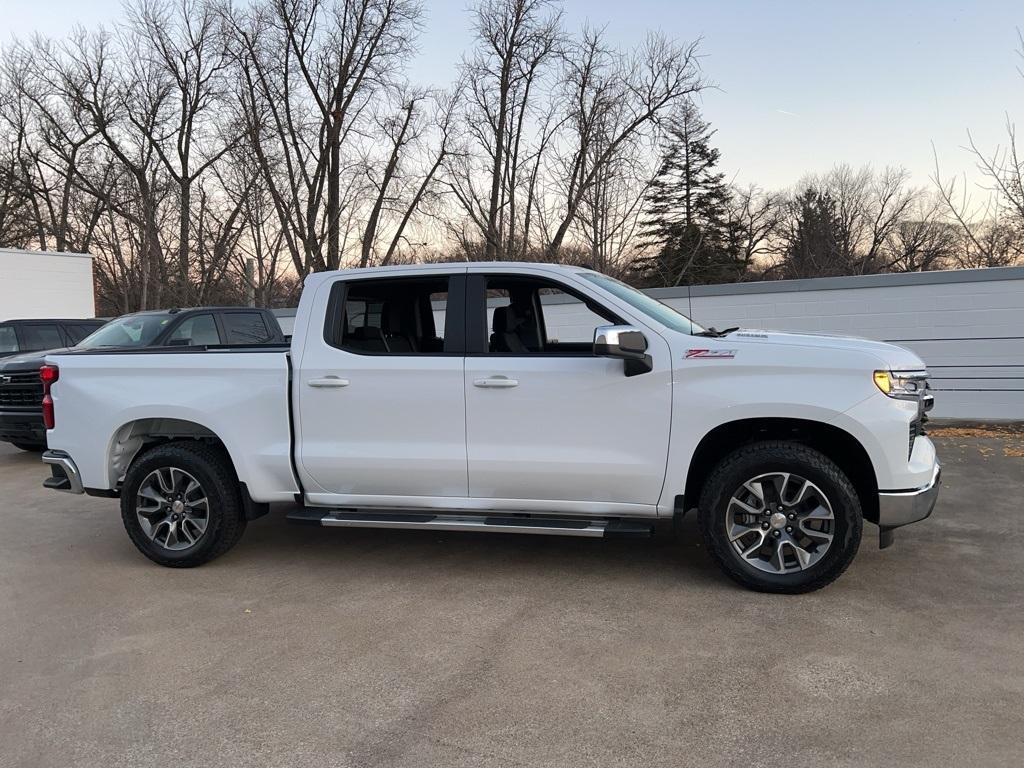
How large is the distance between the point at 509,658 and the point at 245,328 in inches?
317

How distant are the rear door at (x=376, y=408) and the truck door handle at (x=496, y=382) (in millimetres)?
134

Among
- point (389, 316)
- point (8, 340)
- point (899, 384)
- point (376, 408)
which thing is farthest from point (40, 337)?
point (899, 384)

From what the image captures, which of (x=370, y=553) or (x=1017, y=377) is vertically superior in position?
(x=1017, y=377)

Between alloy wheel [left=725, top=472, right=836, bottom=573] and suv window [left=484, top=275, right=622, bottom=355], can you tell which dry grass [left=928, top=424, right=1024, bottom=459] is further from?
suv window [left=484, top=275, right=622, bottom=355]

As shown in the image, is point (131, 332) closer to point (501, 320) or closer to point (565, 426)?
point (501, 320)

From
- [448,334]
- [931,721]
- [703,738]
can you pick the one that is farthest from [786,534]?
[448,334]

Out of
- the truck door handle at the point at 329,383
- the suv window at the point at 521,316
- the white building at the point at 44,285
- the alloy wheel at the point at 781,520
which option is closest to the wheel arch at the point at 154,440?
the truck door handle at the point at 329,383

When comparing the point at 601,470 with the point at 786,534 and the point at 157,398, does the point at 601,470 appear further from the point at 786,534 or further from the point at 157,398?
the point at 157,398

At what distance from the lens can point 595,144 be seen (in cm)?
2647

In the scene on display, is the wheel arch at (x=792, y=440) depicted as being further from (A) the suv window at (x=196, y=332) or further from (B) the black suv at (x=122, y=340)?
(A) the suv window at (x=196, y=332)

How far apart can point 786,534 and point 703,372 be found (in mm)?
1032

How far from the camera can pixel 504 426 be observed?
15.4ft

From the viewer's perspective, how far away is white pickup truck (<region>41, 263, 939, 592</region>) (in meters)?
4.32

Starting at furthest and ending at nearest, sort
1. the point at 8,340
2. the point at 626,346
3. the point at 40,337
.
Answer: the point at 40,337 → the point at 8,340 → the point at 626,346
